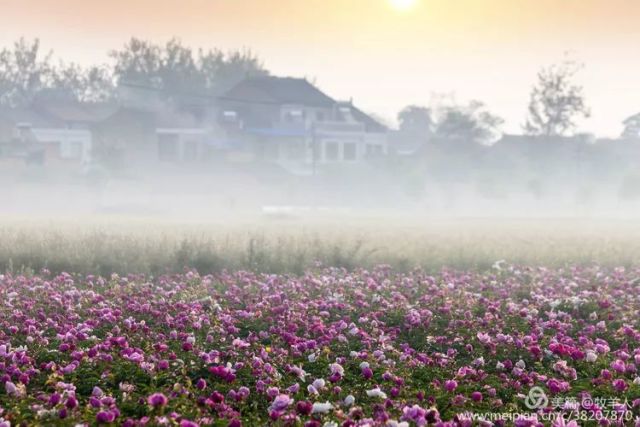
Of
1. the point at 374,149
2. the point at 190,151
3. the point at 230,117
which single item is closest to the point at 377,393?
the point at 190,151

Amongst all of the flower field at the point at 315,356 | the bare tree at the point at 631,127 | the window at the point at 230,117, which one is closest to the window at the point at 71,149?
the window at the point at 230,117

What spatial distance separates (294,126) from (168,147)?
11767 millimetres

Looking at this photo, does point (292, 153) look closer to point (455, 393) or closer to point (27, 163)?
point (27, 163)

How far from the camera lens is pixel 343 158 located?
257 feet

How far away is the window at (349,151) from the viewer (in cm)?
7838

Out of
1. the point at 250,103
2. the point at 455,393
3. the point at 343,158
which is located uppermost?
the point at 250,103

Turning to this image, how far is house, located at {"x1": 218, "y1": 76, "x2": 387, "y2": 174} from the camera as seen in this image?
→ 2995 inches

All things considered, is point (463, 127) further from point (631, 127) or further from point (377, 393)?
point (377, 393)

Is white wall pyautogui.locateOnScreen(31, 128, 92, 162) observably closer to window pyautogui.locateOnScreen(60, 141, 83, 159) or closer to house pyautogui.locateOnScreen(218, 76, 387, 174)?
window pyautogui.locateOnScreen(60, 141, 83, 159)

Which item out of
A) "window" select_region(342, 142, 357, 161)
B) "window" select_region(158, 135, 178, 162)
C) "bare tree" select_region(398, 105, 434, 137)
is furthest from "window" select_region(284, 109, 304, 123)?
"bare tree" select_region(398, 105, 434, 137)

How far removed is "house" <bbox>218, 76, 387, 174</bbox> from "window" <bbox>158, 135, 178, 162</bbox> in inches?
187

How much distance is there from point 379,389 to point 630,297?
21.6 feet

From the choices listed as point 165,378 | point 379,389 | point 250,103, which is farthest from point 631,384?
point 250,103

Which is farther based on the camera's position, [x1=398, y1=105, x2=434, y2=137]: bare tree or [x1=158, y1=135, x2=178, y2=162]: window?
[x1=398, y1=105, x2=434, y2=137]: bare tree
